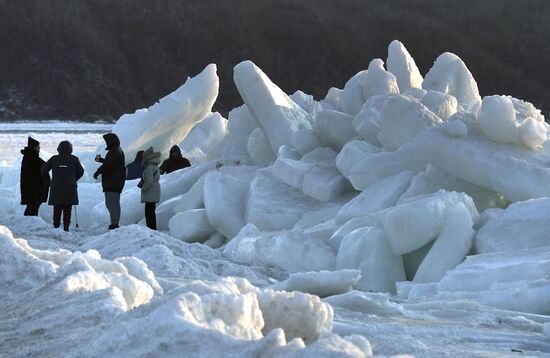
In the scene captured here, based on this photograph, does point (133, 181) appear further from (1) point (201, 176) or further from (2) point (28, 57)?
(2) point (28, 57)

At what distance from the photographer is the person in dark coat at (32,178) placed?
26.1ft

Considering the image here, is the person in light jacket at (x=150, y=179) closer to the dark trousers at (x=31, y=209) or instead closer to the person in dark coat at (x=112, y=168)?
the person in dark coat at (x=112, y=168)

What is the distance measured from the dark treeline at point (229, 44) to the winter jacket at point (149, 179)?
50.2m

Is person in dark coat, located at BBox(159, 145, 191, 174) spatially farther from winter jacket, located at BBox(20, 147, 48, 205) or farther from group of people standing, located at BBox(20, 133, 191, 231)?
winter jacket, located at BBox(20, 147, 48, 205)

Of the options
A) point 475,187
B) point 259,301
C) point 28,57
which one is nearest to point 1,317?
point 259,301

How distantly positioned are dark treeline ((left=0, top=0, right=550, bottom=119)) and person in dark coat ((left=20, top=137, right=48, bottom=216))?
163 feet

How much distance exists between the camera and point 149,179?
777cm

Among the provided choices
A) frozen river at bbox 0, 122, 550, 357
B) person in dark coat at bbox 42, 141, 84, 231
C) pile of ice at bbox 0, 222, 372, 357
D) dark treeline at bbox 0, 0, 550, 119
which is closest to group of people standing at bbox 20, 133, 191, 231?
person in dark coat at bbox 42, 141, 84, 231

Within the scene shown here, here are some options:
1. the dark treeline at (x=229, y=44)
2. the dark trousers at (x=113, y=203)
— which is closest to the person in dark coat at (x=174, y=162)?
the dark trousers at (x=113, y=203)

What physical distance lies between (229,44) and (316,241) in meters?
63.5

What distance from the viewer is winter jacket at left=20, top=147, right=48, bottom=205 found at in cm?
796

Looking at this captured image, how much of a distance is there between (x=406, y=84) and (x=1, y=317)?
7.04m

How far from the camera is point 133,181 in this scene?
10367 millimetres

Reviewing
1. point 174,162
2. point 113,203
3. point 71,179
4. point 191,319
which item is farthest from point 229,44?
point 191,319
